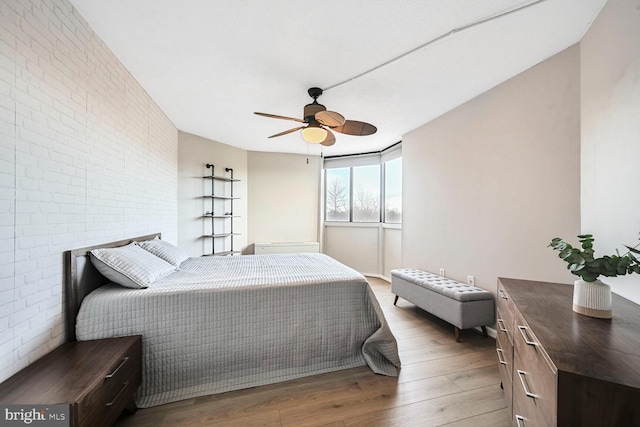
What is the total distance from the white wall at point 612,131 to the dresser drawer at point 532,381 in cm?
64

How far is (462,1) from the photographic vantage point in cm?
148

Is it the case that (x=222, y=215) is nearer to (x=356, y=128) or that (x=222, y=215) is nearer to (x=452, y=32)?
(x=356, y=128)

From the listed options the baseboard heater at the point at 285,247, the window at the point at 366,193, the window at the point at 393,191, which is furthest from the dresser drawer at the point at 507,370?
the baseboard heater at the point at 285,247

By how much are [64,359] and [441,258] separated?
135 inches

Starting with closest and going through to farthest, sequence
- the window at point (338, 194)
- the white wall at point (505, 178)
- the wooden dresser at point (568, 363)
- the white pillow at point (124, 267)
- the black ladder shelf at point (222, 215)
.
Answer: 1. the wooden dresser at point (568, 363)
2. the white pillow at point (124, 267)
3. the white wall at point (505, 178)
4. the black ladder shelf at point (222, 215)
5. the window at point (338, 194)

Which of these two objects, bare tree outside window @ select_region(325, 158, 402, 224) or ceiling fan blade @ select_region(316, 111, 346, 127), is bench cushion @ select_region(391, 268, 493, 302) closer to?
bare tree outside window @ select_region(325, 158, 402, 224)

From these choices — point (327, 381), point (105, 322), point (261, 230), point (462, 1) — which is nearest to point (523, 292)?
point (327, 381)

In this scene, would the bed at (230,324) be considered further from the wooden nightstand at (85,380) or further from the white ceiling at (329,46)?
the white ceiling at (329,46)

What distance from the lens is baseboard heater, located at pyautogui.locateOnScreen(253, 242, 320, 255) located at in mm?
4961

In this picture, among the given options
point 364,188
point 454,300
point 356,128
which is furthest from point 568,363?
point 364,188

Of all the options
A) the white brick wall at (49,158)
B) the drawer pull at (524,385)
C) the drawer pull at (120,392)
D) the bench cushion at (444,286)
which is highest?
the white brick wall at (49,158)

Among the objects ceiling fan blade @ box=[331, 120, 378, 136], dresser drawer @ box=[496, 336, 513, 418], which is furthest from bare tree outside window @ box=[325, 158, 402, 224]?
dresser drawer @ box=[496, 336, 513, 418]

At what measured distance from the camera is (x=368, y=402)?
→ 167cm

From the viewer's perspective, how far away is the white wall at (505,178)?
76.2 inches
